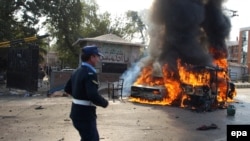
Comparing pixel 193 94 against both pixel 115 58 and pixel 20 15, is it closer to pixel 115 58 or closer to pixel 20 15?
pixel 115 58

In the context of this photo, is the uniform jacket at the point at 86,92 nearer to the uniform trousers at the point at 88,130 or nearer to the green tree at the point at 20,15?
the uniform trousers at the point at 88,130

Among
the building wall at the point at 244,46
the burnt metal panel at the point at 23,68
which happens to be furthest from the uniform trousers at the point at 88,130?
the building wall at the point at 244,46

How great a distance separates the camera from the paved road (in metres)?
8.89

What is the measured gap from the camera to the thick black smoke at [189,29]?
18.7m

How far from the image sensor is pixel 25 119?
37.0 ft

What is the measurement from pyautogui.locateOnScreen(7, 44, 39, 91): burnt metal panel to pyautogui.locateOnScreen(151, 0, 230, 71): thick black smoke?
650cm

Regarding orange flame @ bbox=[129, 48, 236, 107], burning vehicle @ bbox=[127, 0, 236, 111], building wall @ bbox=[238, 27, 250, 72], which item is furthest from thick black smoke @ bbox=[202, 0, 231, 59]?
building wall @ bbox=[238, 27, 250, 72]

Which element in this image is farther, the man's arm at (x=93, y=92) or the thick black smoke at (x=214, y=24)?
the thick black smoke at (x=214, y=24)

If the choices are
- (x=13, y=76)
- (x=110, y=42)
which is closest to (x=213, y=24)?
(x=110, y=42)

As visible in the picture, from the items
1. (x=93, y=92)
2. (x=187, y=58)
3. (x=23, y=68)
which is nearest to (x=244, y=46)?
(x=187, y=58)

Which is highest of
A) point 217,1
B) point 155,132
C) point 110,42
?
point 217,1

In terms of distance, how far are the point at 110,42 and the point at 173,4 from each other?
8.67 m

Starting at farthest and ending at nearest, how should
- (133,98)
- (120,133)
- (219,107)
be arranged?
(133,98), (219,107), (120,133)

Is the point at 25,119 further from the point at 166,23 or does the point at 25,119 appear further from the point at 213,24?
the point at 213,24
